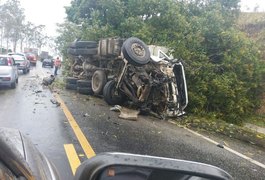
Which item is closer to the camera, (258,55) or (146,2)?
(258,55)

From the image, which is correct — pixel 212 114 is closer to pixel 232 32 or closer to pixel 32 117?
pixel 232 32

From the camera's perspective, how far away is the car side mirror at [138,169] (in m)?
1.48

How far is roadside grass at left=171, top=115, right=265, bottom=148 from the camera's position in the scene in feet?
30.2

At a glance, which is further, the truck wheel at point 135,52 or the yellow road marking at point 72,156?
the truck wheel at point 135,52

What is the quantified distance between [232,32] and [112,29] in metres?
7.35

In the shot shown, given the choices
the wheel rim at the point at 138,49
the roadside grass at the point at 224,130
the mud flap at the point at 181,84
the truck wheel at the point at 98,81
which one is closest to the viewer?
the roadside grass at the point at 224,130

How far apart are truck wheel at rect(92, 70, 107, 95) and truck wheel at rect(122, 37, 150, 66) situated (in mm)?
2690

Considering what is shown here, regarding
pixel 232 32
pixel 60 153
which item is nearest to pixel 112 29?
pixel 232 32

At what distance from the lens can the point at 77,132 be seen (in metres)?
7.59

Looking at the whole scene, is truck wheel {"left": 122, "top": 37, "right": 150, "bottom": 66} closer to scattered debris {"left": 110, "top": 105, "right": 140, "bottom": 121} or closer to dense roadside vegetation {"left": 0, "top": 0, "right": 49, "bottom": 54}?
scattered debris {"left": 110, "top": 105, "right": 140, "bottom": 121}

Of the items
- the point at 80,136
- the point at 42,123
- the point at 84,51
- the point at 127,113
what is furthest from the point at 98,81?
the point at 80,136

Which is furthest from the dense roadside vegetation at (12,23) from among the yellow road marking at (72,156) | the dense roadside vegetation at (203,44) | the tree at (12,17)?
the yellow road marking at (72,156)

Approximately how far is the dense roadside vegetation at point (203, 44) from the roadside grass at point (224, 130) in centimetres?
144

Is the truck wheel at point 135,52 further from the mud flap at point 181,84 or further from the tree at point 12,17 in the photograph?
the tree at point 12,17
